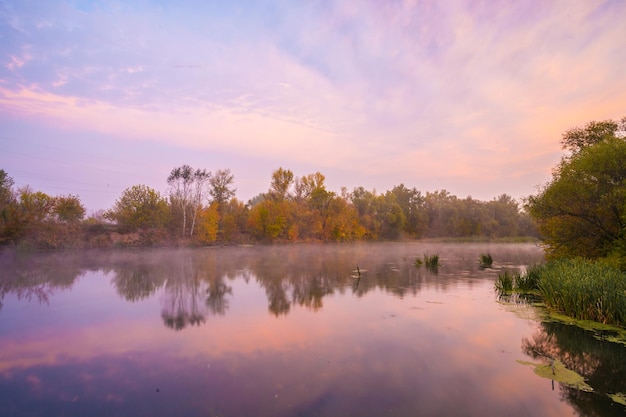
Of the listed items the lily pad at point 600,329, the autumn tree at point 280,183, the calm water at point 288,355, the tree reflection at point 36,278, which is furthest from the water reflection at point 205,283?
the autumn tree at point 280,183

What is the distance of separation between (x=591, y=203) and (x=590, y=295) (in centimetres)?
948

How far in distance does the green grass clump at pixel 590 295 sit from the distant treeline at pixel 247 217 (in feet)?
148

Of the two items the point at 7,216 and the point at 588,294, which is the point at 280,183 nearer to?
the point at 7,216

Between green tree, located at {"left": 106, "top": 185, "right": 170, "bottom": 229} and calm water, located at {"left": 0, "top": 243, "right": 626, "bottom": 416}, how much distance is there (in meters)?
34.5

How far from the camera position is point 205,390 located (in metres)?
6.46

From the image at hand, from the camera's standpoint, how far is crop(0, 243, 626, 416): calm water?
6.00 meters

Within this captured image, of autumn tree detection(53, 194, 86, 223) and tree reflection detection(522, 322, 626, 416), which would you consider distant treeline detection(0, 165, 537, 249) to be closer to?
autumn tree detection(53, 194, 86, 223)

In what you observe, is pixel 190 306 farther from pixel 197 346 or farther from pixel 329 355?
pixel 329 355

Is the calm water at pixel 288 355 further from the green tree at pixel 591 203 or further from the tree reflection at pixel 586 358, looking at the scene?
the green tree at pixel 591 203

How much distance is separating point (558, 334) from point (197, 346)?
33.1 ft

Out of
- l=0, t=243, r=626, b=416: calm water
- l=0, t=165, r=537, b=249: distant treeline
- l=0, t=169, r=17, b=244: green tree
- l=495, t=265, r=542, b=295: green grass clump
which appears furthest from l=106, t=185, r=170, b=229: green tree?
l=495, t=265, r=542, b=295: green grass clump

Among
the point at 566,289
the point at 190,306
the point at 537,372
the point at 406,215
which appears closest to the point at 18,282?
the point at 190,306

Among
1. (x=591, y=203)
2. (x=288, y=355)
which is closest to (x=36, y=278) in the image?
(x=288, y=355)

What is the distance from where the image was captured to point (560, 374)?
720 cm
